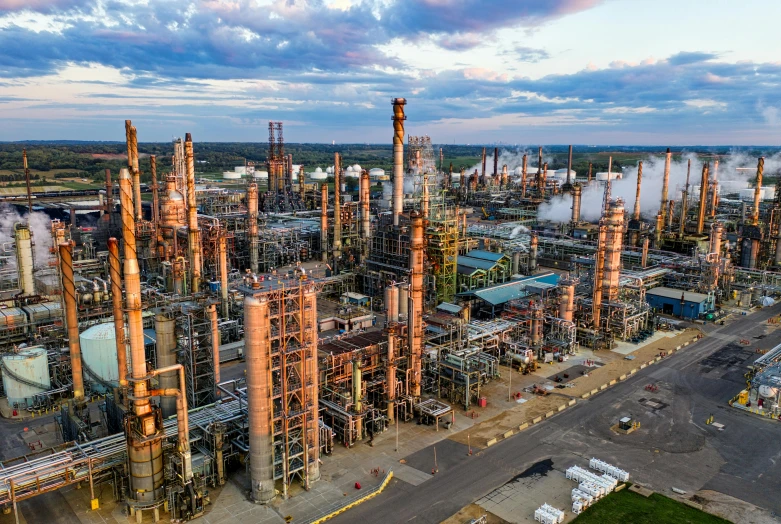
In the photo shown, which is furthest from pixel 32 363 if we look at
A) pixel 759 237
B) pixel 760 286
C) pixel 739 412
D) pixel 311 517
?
pixel 759 237

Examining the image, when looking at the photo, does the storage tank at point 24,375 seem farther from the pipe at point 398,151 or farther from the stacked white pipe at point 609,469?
the pipe at point 398,151

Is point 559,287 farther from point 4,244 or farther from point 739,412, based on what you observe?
point 4,244

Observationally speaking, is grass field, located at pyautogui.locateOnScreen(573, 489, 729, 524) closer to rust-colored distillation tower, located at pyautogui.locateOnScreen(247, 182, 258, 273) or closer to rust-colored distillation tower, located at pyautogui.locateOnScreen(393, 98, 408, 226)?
rust-colored distillation tower, located at pyautogui.locateOnScreen(393, 98, 408, 226)

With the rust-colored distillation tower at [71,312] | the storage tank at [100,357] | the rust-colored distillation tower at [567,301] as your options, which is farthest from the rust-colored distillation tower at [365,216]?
the rust-colored distillation tower at [71,312]

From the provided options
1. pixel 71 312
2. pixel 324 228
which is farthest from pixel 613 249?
pixel 71 312

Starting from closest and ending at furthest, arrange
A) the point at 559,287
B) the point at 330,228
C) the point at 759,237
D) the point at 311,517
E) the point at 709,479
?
the point at 311,517 < the point at 709,479 < the point at 559,287 < the point at 759,237 < the point at 330,228

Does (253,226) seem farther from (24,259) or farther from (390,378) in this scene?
(390,378)

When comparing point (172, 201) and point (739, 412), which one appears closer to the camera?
point (739, 412)

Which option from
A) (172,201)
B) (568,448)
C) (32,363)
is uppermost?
(172,201)
